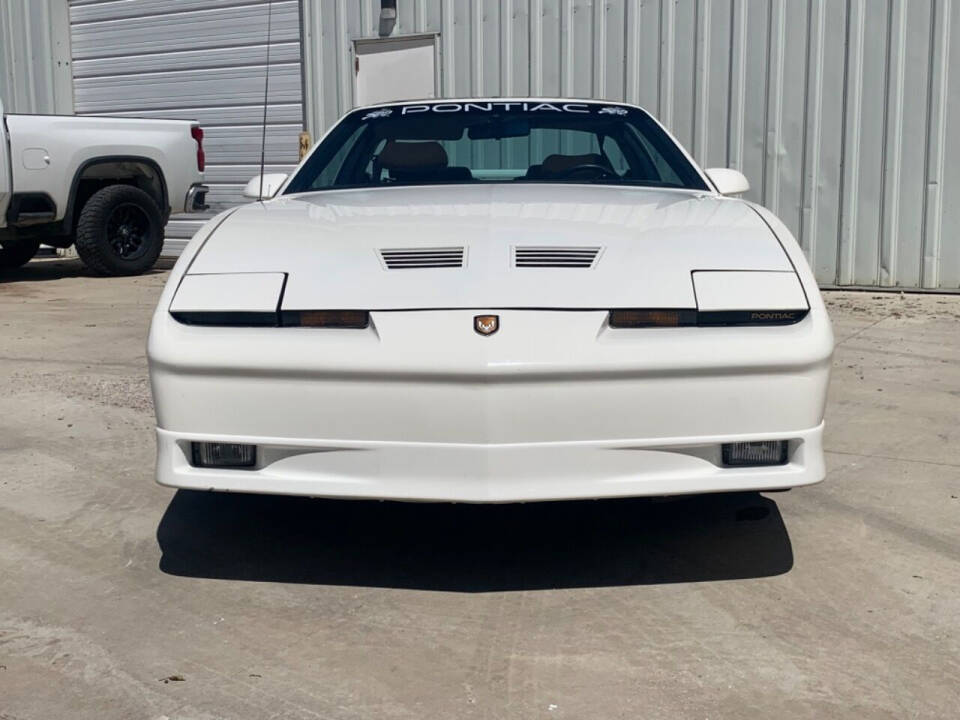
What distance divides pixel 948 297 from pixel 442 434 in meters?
7.09

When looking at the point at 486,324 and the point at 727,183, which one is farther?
the point at 727,183

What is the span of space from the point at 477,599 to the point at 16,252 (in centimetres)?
995

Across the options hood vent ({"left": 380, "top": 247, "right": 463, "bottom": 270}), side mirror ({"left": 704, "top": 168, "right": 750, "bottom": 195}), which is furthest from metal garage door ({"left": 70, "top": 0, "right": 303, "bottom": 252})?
hood vent ({"left": 380, "top": 247, "right": 463, "bottom": 270})

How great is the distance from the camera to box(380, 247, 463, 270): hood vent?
10.7 ft

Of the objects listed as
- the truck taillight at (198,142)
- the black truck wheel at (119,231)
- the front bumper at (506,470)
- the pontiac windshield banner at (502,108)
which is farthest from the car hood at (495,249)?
the truck taillight at (198,142)

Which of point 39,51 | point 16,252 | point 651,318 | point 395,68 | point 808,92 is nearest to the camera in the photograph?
point 651,318

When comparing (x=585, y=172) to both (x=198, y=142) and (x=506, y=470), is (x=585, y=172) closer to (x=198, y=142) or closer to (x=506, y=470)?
(x=506, y=470)

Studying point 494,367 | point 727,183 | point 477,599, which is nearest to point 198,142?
point 727,183

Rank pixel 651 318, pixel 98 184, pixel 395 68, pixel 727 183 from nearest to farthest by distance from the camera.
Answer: pixel 651 318, pixel 727 183, pixel 98 184, pixel 395 68

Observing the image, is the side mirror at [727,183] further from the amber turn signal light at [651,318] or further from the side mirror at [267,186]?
the side mirror at [267,186]

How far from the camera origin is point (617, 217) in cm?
365

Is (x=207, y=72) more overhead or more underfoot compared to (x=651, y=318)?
more overhead

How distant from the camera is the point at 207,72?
44.2 feet

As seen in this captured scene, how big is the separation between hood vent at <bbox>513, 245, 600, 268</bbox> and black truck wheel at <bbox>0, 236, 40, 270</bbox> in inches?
371
